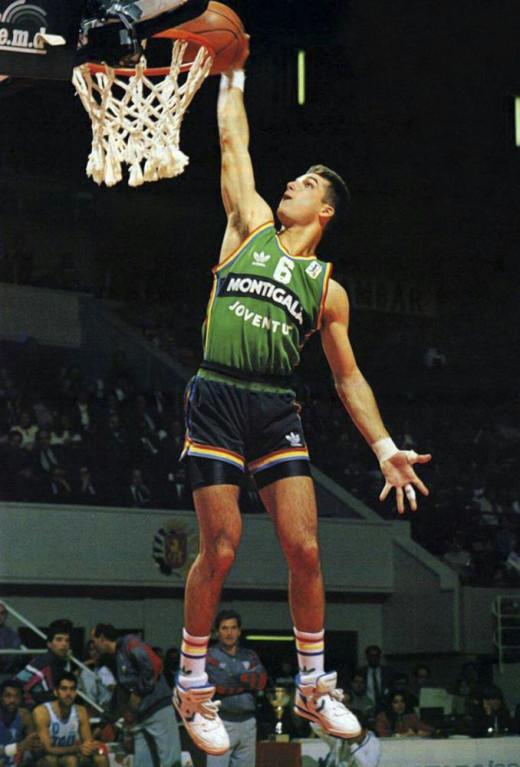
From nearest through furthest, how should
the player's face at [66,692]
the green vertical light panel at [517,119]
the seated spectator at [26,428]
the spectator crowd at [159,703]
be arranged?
the spectator crowd at [159,703] < the player's face at [66,692] < the seated spectator at [26,428] < the green vertical light panel at [517,119]

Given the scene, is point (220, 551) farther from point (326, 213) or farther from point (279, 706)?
point (279, 706)

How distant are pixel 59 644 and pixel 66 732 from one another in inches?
28.4

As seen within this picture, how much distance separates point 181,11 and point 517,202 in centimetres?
850

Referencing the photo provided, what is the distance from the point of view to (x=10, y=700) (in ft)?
30.3

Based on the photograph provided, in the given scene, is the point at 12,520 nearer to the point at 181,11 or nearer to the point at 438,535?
the point at 438,535

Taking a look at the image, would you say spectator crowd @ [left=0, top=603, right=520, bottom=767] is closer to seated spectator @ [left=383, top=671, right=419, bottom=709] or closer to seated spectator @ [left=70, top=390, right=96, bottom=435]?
seated spectator @ [left=383, top=671, right=419, bottom=709]

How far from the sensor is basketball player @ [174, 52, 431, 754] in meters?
7.09

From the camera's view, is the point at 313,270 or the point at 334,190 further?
the point at 334,190

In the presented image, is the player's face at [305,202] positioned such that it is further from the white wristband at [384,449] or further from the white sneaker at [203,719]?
the white sneaker at [203,719]

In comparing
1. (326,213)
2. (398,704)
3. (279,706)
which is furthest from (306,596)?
(398,704)

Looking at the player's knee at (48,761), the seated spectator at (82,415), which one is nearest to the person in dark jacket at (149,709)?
the player's knee at (48,761)

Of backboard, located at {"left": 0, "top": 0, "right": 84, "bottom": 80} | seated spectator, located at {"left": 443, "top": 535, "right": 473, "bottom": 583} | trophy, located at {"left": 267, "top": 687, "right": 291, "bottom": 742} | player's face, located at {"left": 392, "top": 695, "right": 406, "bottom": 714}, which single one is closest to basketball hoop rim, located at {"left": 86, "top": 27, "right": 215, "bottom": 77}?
backboard, located at {"left": 0, "top": 0, "right": 84, "bottom": 80}

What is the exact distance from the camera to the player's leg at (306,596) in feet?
23.3

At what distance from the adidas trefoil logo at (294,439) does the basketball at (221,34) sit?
200cm
